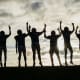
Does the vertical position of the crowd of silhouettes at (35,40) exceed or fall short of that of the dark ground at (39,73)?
it exceeds it

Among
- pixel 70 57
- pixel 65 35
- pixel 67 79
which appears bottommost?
pixel 67 79

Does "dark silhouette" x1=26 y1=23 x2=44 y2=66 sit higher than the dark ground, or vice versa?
"dark silhouette" x1=26 y1=23 x2=44 y2=66

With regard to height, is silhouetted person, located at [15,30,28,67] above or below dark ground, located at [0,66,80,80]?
above

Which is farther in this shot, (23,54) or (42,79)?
(23,54)

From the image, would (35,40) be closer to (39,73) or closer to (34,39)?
(34,39)

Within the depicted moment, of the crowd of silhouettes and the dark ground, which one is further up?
the crowd of silhouettes

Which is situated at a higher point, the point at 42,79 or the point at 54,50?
the point at 54,50

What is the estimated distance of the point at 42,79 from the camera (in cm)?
1781

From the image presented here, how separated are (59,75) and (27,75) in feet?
6.15

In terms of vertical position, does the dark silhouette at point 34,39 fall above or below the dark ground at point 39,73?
above

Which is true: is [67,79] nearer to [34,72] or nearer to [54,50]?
[34,72]

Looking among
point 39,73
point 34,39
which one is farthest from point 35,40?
point 39,73

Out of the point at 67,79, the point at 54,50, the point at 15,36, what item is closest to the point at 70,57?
the point at 54,50

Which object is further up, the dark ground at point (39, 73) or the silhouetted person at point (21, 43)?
the silhouetted person at point (21, 43)
